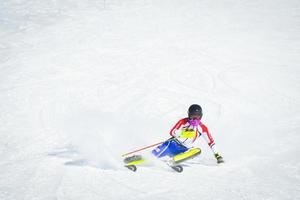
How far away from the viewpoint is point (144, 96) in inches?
472

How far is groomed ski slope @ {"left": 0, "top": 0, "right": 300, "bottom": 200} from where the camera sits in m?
7.13

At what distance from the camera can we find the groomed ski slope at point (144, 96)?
713cm

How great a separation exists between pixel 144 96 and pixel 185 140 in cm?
413

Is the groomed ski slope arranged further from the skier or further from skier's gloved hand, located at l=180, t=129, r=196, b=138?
skier's gloved hand, located at l=180, t=129, r=196, b=138

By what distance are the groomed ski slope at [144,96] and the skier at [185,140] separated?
11.5 inches

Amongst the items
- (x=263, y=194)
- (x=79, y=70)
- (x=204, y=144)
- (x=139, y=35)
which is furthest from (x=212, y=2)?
(x=263, y=194)

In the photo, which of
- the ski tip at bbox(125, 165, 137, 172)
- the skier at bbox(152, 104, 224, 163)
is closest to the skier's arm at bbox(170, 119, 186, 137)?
the skier at bbox(152, 104, 224, 163)

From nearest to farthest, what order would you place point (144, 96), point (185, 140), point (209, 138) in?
point (209, 138)
point (185, 140)
point (144, 96)

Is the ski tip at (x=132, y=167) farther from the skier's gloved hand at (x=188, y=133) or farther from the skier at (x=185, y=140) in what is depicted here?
the skier's gloved hand at (x=188, y=133)

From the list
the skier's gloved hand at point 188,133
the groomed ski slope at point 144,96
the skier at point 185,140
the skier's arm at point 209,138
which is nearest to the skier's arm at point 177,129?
the skier at point 185,140

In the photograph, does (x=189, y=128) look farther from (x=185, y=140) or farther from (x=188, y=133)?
(x=185, y=140)

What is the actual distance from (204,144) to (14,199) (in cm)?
465

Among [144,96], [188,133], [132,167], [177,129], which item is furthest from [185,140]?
[144,96]

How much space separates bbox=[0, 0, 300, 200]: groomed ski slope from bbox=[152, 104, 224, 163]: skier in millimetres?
291
